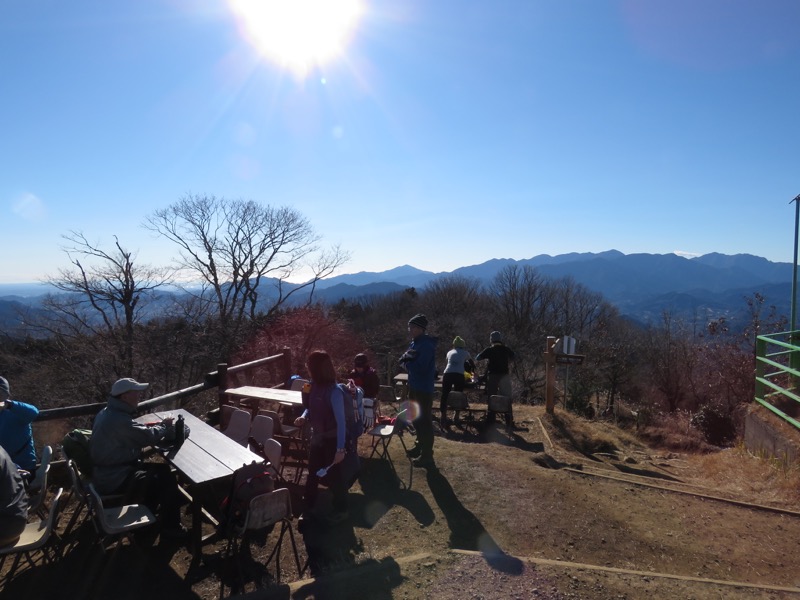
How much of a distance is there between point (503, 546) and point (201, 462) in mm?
2658

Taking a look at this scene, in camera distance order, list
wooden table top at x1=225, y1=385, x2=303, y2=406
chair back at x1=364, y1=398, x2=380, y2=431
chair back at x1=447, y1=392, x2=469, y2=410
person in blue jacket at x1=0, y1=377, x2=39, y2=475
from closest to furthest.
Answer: person in blue jacket at x1=0, y1=377, x2=39, y2=475 → wooden table top at x1=225, y1=385, x2=303, y2=406 → chair back at x1=364, y1=398, x2=380, y2=431 → chair back at x1=447, y1=392, x2=469, y2=410

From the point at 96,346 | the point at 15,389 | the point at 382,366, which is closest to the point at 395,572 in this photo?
the point at 96,346

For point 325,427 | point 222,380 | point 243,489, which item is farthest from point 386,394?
point 243,489

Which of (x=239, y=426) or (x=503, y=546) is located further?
(x=239, y=426)

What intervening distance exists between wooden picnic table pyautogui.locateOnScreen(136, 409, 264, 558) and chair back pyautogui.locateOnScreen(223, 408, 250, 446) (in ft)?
2.20

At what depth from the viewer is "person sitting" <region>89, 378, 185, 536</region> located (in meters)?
3.64

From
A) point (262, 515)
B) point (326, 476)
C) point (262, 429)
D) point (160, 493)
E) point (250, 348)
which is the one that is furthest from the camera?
point (250, 348)

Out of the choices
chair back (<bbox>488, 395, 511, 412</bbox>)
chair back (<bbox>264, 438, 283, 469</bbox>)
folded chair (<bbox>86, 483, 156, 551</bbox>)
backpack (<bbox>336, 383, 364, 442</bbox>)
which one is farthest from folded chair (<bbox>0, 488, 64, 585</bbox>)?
chair back (<bbox>488, 395, 511, 412</bbox>)

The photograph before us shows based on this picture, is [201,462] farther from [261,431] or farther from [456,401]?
[456,401]

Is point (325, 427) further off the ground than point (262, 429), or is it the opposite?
point (325, 427)

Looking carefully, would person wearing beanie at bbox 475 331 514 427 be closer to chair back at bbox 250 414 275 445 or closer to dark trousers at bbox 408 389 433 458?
dark trousers at bbox 408 389 433 458

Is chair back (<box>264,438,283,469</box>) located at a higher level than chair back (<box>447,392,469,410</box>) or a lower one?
higher

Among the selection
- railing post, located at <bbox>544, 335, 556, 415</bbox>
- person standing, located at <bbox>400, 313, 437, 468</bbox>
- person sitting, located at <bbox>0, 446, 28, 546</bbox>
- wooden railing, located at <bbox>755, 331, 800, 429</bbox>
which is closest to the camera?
person sitting, located at <bbox>0, 446, 28, 546</bbox>

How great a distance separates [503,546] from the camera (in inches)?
167
